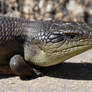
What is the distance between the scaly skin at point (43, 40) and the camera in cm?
519

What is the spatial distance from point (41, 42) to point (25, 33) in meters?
0.39

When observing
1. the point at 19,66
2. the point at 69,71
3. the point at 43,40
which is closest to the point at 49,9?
the point at 69,71

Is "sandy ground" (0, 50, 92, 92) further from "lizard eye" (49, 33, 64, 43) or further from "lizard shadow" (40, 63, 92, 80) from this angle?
"lizard eye" (49, 33, 64, 43)

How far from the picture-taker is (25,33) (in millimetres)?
5520

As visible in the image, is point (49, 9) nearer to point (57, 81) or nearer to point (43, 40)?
point (43, 40)

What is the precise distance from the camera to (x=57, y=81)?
5297mm

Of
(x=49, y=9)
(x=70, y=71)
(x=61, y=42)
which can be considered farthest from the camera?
(x=49, y=9)

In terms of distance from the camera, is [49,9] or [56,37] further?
[49,9]

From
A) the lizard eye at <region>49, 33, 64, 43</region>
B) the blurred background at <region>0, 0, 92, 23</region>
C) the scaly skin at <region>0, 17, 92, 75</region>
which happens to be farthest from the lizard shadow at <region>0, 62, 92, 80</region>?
the blurred background at <region>0, 0, 92, 23</region>

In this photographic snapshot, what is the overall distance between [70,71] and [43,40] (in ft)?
2.84

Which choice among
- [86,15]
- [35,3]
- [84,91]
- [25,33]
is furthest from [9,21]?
[86,15]

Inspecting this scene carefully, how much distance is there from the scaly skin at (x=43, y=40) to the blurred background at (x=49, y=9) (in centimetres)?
457

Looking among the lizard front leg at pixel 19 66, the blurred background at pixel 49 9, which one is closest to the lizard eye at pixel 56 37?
the lizard front leg at pixel 19 66

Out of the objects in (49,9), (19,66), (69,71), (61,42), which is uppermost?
(61,42)
